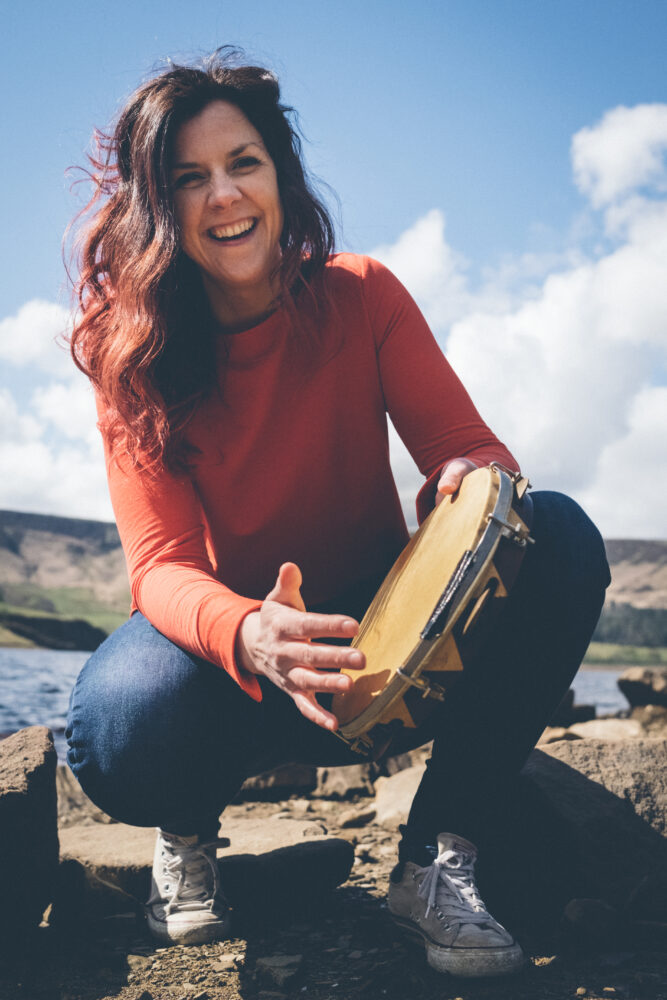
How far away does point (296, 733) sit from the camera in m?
2.05

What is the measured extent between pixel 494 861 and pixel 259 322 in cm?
163

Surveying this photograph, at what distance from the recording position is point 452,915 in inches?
67.9

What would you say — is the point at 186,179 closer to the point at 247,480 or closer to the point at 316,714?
the point at 247,480

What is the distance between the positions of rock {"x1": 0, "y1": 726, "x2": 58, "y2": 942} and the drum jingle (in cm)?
100

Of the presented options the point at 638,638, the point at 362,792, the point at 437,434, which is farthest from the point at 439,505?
the point at 638,638

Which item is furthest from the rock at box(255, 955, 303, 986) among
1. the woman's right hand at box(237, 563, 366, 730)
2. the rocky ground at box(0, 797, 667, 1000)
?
the woman's right hand at box(237, 563, 366, 730)

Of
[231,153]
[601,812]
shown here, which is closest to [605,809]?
[601,812]

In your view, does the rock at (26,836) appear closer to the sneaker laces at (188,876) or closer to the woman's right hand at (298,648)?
the sneaker laces at (188,876)

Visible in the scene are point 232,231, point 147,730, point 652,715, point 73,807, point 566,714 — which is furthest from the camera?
point 652,715

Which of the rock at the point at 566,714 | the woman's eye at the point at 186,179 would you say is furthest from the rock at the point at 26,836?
the rock at the point at 566,714

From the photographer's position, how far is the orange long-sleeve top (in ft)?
6.93

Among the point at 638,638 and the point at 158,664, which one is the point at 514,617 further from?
the point at 638,638

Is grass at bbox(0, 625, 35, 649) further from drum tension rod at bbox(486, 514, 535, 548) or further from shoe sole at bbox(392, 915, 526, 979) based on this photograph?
drum tension rod at bbox(486, 514, 535, 548)

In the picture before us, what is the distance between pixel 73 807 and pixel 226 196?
2958 millimetres
